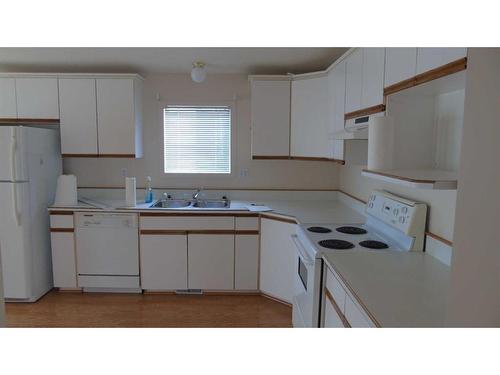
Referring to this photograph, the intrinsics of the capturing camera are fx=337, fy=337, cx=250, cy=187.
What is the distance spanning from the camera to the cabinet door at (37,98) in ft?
11.1

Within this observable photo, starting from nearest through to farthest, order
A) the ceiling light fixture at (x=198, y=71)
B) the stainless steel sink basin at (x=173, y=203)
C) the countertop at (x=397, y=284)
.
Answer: the countertop at (x=397, y=284), the ceiling light fixture at (x=198, y=71), the stainless steel sink basin at (x=173, y=203)

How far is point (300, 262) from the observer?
95.6 inches

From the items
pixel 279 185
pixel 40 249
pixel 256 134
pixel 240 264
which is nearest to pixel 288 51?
pixel 256 134

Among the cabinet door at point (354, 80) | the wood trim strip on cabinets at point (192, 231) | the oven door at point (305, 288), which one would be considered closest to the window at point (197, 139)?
the wood trim strip on cabinets at point (192, 231)

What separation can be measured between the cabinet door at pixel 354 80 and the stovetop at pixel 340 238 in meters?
0.90

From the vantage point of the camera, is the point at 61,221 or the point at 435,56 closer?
the point at 435,56

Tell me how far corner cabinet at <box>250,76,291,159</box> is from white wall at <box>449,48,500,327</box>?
2.54 m

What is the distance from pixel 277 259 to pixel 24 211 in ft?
7.68

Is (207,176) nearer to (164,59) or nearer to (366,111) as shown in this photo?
(164,59)

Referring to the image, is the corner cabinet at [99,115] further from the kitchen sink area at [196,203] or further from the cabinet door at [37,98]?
the kitchen sink area at [196,203]

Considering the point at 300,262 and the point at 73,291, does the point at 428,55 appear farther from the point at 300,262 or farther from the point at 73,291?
the point at 73,291

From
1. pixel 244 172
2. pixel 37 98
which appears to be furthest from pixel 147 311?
pixel 37 98

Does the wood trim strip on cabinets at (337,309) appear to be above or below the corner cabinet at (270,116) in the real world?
below

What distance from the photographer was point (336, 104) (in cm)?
291
